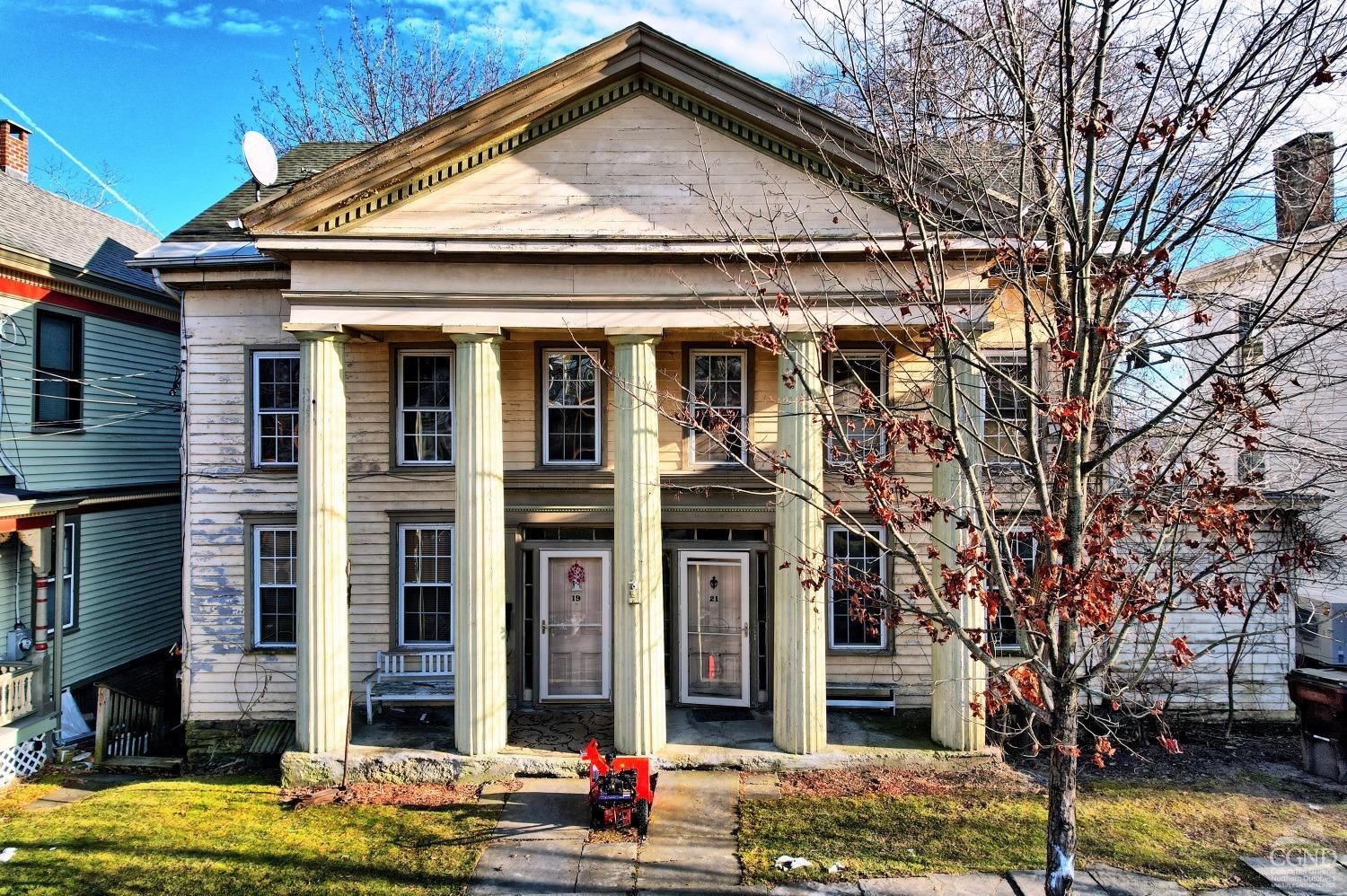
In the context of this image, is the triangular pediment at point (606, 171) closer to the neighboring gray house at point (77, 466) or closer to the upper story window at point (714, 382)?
the upper story window at point (714, 382)

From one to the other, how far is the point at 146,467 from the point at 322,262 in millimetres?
8244

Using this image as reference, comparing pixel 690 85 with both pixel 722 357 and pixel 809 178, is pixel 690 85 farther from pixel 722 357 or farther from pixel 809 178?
pixel 722 357

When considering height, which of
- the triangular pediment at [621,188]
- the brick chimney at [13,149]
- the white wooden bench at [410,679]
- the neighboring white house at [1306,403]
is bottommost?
the white wooden bench at [410,679]

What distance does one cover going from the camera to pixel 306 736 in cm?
1016

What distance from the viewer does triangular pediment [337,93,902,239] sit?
33.3ft

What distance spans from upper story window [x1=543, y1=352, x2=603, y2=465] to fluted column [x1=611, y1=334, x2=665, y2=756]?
2.01m

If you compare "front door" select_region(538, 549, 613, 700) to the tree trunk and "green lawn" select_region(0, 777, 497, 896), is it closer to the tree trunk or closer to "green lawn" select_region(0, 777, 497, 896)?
"green lawn" select_region(0, 777, 497, 896)

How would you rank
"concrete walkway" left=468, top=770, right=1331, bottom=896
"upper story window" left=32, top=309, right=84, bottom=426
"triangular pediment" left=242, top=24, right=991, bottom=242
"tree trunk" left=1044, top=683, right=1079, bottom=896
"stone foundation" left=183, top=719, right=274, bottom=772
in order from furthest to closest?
"upper story window" left=32, top=309, right=84, bottom=426, "stone foundation" left=183, top=719, right=274, bottom=772, "triangular pediment" left=242, top=24, right=991, bottom=242, "concrete walkway" left=468, top=770, right=1331, bottom=896, "tree trunk" left=1044, top=683, right=1079, bottom=896

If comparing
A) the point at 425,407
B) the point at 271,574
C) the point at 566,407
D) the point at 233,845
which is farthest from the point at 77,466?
the point at 566,407

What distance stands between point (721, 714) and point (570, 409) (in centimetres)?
522

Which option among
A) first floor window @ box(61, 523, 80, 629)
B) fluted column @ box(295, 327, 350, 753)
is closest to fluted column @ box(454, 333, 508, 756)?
fluted column @ box(295, 327, 350, 753)

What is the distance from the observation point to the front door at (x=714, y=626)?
1236cm

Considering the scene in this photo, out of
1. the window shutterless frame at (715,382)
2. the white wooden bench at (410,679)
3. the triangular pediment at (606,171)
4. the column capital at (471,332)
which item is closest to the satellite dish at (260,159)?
the triangular pediment at (606,171)

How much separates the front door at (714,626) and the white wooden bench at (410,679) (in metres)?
3.63
